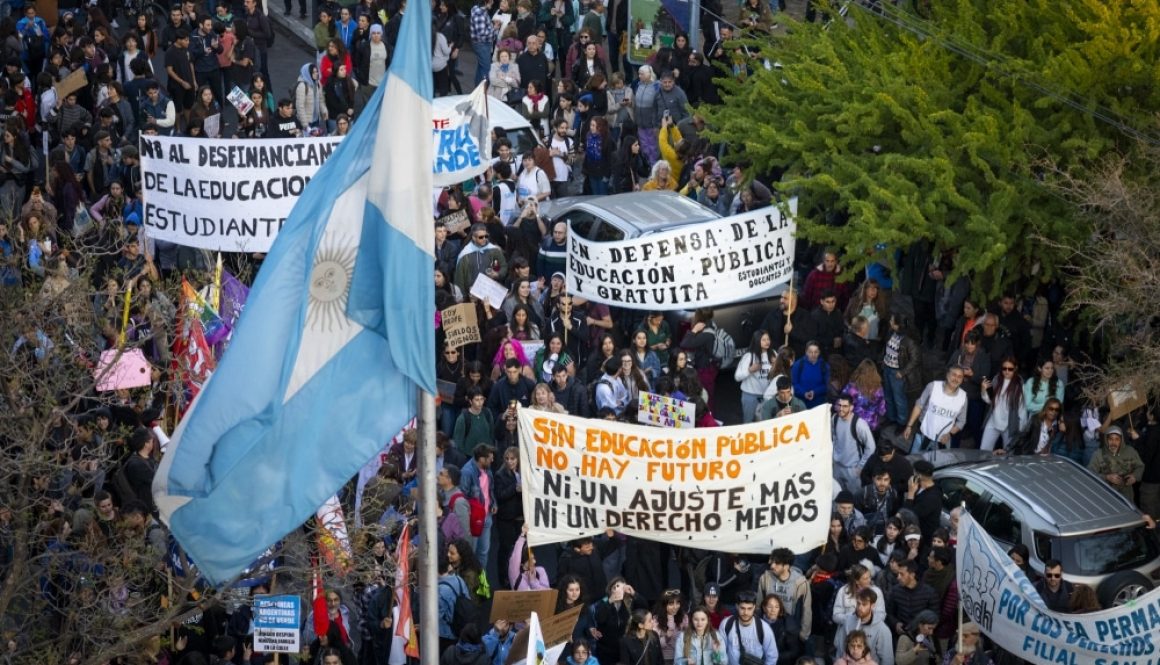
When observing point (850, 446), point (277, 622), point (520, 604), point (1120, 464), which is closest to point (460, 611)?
point (520, 604)

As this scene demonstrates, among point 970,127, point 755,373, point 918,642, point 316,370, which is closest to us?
point 316,370

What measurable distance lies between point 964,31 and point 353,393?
1209cm

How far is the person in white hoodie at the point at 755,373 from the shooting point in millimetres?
19953

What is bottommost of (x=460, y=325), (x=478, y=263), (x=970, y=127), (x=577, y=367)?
(x=577, y=367)

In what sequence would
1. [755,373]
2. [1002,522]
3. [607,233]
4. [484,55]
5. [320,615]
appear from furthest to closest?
[484,55] → [607,233] → [755,373] → [1002,522] → [320,615]

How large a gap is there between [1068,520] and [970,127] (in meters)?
4.86

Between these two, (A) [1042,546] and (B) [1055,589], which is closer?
(B) [1055,589]

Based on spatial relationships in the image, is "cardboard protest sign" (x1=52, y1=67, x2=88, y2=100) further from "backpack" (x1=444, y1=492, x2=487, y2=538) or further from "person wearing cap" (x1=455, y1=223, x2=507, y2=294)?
"backpack" (x1=444, y1=492, x2=487, y2=538)

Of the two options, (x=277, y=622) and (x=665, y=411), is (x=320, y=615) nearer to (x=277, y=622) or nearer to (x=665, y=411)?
(x=277, y=622)

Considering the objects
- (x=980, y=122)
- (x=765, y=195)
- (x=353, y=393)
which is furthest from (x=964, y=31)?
(x=353, y=393)

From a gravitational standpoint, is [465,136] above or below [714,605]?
above

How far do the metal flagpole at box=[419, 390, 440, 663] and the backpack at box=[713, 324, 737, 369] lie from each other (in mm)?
11037

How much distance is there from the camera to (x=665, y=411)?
1839 centimetres

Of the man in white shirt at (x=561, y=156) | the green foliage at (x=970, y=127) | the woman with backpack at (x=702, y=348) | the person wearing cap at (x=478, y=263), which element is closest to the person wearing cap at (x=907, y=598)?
the green foliage at (x=970, y=127)
